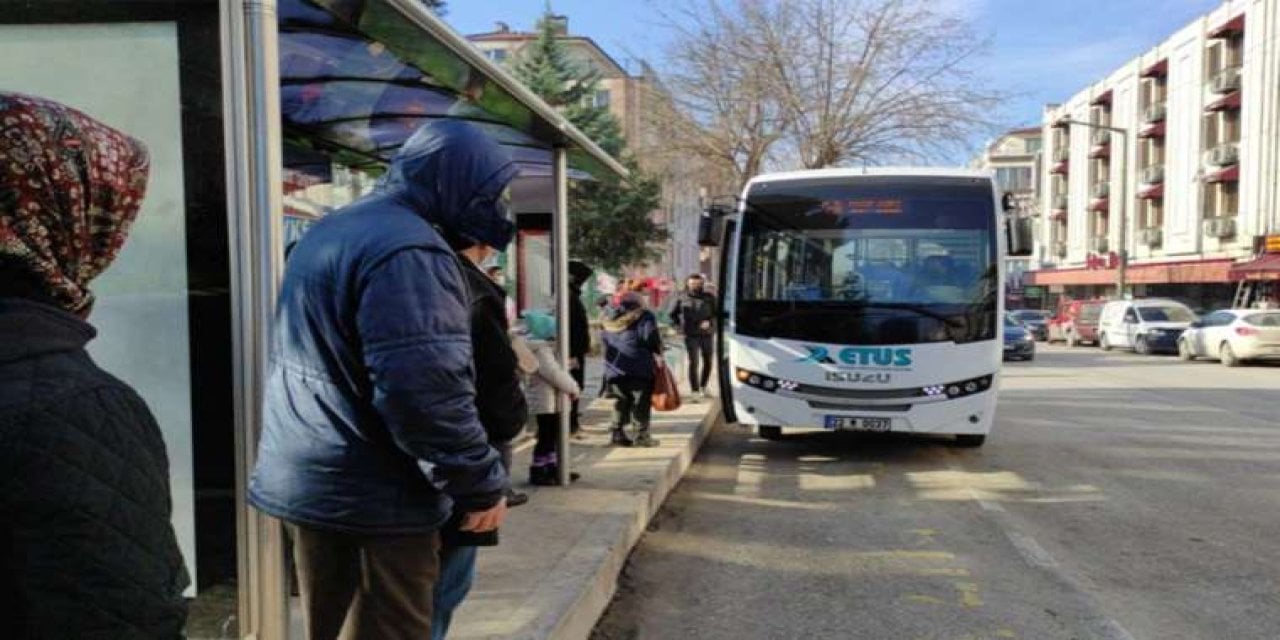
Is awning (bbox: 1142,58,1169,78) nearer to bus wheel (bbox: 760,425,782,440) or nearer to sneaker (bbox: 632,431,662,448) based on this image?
bus wheel (bbox: 760,425,782,440)

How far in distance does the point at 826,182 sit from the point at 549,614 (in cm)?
629

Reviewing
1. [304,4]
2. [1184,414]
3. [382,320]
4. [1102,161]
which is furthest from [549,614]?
[1102,161]

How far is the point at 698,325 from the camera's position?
510 inches

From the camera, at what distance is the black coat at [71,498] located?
3.74 ft

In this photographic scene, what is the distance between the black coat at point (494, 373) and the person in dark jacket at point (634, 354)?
5.63 m

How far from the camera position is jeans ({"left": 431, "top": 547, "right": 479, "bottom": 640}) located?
2.62m

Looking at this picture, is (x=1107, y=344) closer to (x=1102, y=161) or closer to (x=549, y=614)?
(x=1102, y=161)

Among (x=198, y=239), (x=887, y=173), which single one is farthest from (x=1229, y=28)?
(x=198, y=239)

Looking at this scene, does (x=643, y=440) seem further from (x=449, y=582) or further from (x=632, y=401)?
(x=449, y=582)

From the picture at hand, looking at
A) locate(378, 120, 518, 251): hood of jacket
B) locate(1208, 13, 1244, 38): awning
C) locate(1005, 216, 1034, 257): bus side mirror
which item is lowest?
locate(378, 120, 518, 251): hood of jacket

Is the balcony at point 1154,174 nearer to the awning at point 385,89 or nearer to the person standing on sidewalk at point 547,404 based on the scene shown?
the awning at point 385,89

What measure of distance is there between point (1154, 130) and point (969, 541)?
47780 mm

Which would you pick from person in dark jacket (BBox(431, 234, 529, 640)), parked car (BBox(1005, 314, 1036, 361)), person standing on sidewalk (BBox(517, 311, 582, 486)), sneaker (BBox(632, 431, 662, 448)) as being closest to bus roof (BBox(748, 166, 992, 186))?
sneaker (BBox(632, 431, 662, 448))

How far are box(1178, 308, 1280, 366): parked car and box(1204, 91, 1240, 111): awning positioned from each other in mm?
18156
